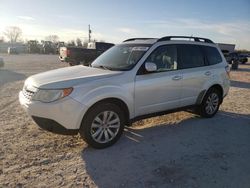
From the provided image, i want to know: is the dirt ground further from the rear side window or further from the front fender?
the rear side window

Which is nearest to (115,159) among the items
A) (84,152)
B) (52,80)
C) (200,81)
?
(84,152)

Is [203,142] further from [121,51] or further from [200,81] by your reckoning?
[121,51]

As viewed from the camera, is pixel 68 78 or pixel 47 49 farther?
pixel 47 49

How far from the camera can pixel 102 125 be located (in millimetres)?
4688

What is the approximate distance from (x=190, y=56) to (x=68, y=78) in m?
3.00

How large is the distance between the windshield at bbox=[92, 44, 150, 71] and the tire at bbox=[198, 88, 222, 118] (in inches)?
89.9

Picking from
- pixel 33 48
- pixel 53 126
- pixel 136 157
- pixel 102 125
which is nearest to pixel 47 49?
pixel 33 48

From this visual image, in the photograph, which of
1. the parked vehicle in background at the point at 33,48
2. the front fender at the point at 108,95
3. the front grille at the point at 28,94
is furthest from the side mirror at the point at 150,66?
the parked vehicle in background at the point at 33,48

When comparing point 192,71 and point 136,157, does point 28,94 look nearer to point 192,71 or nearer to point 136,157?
point 136,157

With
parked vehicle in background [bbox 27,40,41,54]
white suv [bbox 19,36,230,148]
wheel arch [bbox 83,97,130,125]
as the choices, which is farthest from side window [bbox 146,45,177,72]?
parked vehicle in background [bbox 27,40,41,54]

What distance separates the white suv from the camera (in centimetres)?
430

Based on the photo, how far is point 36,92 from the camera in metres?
4.39

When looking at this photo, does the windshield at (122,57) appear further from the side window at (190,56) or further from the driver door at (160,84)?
the side window at (190,56)

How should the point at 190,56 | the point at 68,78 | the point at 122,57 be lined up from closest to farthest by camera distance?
the point at 68,78 → the point at 122,57 → the point at 190,56
